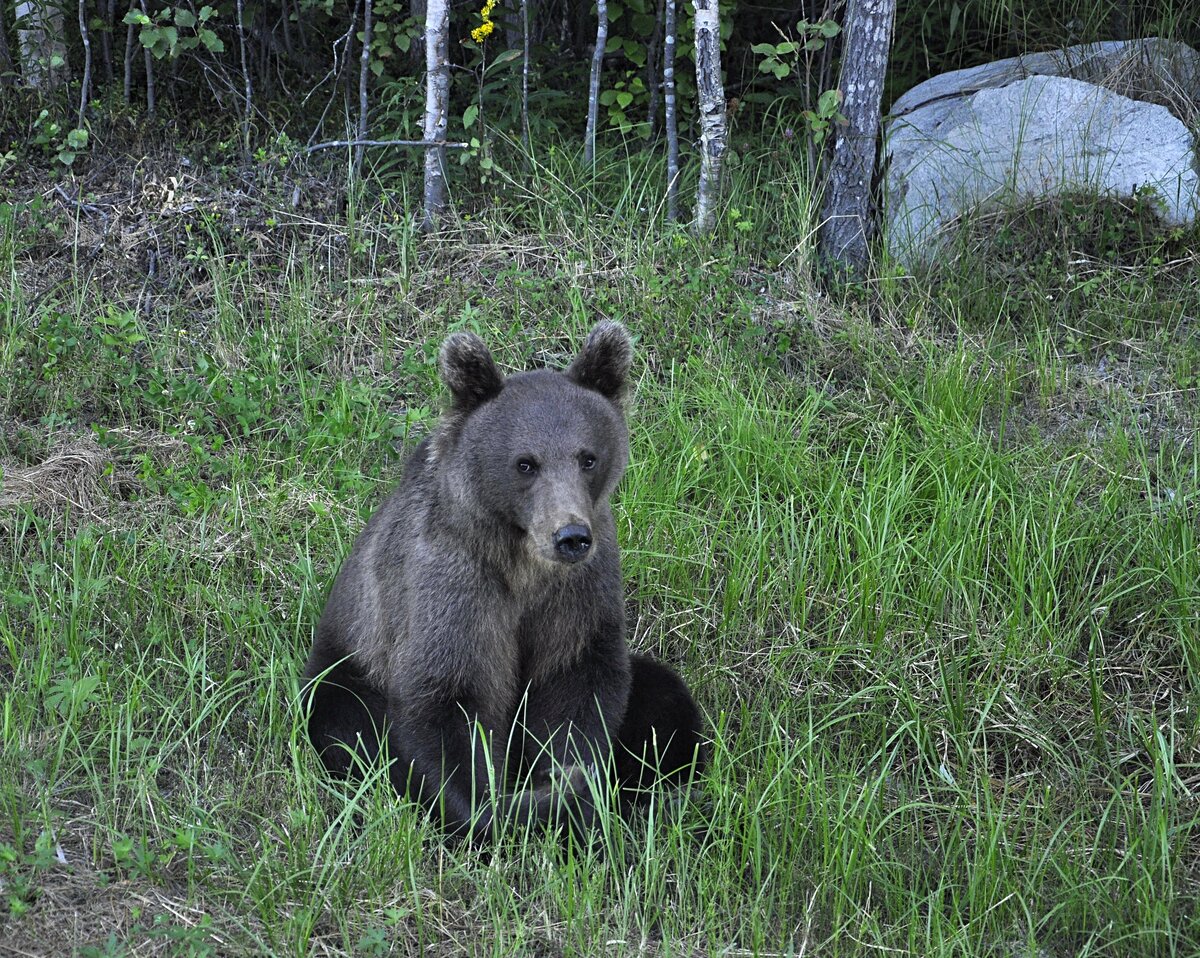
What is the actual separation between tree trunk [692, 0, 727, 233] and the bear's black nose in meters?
3.42

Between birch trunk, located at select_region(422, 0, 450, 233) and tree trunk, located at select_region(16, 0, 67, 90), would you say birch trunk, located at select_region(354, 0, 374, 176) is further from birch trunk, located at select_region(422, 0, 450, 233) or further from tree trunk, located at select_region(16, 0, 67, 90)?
tree trunk, located at select_region(16, 0, 67, 90)

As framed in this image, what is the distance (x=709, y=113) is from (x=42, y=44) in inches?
149

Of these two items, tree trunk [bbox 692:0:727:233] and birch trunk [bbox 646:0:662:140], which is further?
birch trunk [bbox 646:0:662:140]

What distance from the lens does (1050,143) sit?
22.4ft

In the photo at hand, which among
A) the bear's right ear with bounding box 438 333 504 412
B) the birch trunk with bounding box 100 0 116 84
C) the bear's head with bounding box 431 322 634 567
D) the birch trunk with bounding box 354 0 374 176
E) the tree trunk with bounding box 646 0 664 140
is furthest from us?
the tree trunk with bounding box 646 0 664 140

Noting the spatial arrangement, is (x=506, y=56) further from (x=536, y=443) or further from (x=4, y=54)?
(x=536, y=443)

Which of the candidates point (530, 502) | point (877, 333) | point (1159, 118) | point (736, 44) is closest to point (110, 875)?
point (530, 502)

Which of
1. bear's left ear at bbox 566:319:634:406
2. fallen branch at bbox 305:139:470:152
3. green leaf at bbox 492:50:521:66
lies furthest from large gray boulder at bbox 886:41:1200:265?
bear's left ear at bbox 566:319:634:406

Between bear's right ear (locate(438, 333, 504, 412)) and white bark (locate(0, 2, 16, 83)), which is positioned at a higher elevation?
white bark (locate(0, 2, 16, 83))

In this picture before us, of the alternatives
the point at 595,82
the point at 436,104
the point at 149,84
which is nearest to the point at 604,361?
the point at 436,104

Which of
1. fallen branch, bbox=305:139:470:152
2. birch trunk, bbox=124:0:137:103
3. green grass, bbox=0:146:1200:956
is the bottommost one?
green grass, bbox=0:146:1200:956

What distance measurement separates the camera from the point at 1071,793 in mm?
4145

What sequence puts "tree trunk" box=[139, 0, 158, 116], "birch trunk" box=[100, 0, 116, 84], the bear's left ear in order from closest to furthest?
the bear's left ear, "tree trunk" box=[139, 0, 158, 116], "birch trunk" box=[100, 0, 116, 84]

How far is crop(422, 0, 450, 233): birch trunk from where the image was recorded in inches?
257
